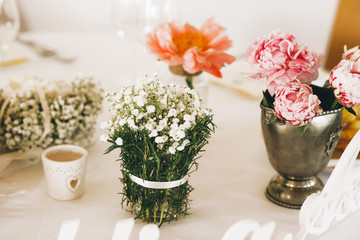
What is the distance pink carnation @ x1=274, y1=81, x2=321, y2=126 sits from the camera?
70cm

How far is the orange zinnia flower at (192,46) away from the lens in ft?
3.40

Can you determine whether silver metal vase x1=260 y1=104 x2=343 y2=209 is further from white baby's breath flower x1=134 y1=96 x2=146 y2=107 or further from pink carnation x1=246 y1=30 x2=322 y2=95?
white baby's breath flower x1=134 y1=96 x2=146 y2=107

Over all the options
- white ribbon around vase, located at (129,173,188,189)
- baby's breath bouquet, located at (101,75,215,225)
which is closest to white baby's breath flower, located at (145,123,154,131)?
baby's breath bouquet, located at (101,75,215,225)

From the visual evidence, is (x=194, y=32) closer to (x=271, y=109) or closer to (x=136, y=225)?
(x=271, y=109)

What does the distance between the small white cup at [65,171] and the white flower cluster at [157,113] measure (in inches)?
5.7

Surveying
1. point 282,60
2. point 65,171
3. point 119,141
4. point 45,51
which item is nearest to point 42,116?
point 65,171

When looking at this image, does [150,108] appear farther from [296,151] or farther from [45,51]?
[45,51]

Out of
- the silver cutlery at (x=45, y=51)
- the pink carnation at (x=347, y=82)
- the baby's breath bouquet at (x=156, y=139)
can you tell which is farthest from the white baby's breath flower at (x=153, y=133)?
the silver cutlery at (x=45, y=51)

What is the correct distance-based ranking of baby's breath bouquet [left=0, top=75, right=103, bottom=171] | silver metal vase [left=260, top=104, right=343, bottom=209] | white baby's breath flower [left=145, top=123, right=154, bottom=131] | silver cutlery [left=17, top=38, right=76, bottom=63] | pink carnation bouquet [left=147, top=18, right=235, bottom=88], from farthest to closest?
1. silver cutlery [left=17, top=38, right=76, bottom=63]
2. pink carnation bouquet [left=147, top=18, right=235, bottom=88]
3. baby's breath bouquet [left=0, top=75, right=103, bottom=171]
4. silver metal vase [left=260, top=104, right=343, bottom=209]
5. white baby's breath flower [left=145, top=123, right=154, bottom=131]

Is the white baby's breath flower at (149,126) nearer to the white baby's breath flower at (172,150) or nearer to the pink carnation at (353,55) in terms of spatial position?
the white baby's breath flower at (172,150)

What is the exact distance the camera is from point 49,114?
37.6 inches

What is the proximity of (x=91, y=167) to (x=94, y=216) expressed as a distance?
0.20 m

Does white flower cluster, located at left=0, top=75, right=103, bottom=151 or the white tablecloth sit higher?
white flower cluster, located at left=0, top=75, right=103, bottom=151

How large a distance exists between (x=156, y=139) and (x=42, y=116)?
0.38 meters
